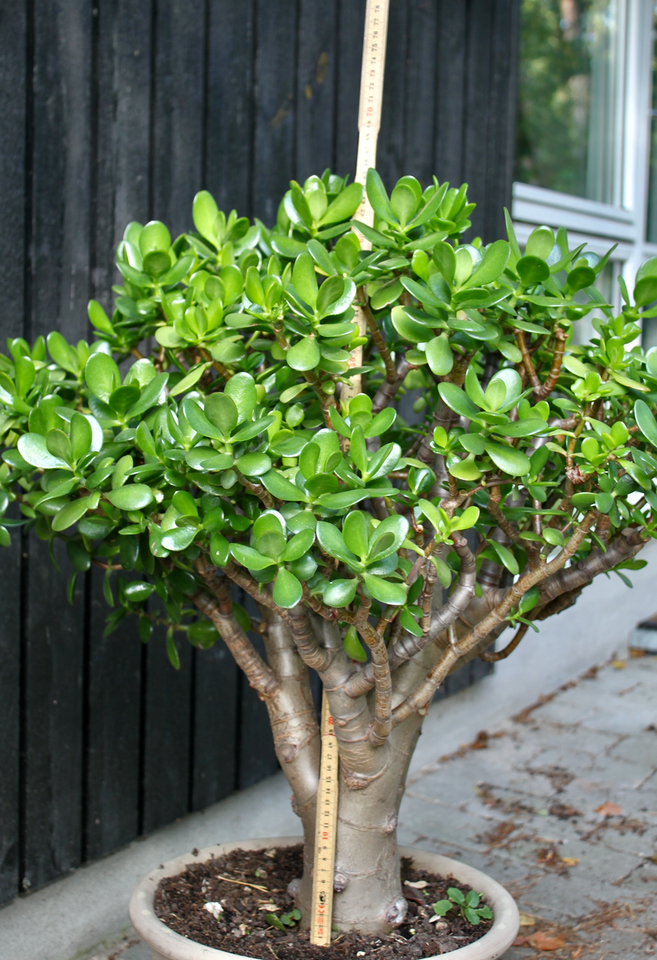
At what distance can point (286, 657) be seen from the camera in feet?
5.75

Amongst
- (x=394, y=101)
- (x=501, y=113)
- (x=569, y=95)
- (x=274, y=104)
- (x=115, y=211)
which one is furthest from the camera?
(x=569, y=95)

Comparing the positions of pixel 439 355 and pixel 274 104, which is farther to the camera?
pixel 274 104

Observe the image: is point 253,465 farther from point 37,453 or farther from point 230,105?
point 230,105

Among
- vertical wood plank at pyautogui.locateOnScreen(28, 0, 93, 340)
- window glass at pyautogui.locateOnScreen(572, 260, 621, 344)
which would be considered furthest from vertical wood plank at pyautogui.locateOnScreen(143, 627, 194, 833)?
window glass at pyautogui.locateOnScreen(572, 260, 621, 344)

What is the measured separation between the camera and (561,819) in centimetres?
304

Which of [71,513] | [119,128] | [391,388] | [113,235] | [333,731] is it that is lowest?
[333,731]

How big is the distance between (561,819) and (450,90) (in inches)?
106

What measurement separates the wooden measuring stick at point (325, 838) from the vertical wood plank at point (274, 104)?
1.64m

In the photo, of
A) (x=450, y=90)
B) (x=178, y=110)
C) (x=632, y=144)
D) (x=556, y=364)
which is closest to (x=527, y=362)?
(x=556, y=364)

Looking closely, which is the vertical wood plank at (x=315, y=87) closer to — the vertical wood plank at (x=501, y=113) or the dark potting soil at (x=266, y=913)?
the vertical wood plank at (x=501, y=113)

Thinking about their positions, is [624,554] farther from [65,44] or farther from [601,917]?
[65,44]

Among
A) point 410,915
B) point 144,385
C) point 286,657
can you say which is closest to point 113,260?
point 144,385

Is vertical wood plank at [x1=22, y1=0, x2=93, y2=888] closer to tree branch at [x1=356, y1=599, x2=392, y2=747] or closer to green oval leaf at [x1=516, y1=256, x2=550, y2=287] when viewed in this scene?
tree branch at [x1=356, y1=599, x2=392, y2=747]

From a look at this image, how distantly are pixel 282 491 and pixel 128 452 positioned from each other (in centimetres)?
33
